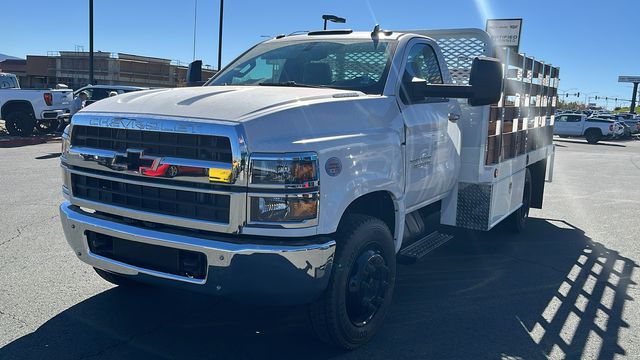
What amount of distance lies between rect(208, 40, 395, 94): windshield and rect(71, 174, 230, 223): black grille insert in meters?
1.47

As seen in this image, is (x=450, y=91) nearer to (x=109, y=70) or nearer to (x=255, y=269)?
(x=255, y=269)

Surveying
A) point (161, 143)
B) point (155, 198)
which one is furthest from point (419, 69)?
point (155, 198)

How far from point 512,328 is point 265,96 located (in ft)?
8.21

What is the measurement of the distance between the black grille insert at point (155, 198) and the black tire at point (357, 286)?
0.78m

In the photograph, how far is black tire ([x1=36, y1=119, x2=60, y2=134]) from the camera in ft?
65.4

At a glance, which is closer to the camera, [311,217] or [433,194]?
[311,217]

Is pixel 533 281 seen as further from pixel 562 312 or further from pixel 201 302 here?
pixel 201 302

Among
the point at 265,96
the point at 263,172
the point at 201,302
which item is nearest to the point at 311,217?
the point at 263,172

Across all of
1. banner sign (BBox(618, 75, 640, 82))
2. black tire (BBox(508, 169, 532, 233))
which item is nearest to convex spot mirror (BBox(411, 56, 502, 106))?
black tire (BBox(508, 169, 532, 233))

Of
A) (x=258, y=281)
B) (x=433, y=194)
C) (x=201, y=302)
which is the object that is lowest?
(x=201, y=302)

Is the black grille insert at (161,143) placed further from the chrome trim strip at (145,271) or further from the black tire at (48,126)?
the black tire at (48,126)

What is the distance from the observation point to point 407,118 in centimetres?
408

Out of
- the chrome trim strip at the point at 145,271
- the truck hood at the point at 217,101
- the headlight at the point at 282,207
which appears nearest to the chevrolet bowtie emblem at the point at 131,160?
the truck hood at the point at 217,101

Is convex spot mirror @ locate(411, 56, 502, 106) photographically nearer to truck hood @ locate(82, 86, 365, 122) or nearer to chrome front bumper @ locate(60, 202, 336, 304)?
truck hood @ locate(82, 86, 365, 122)
